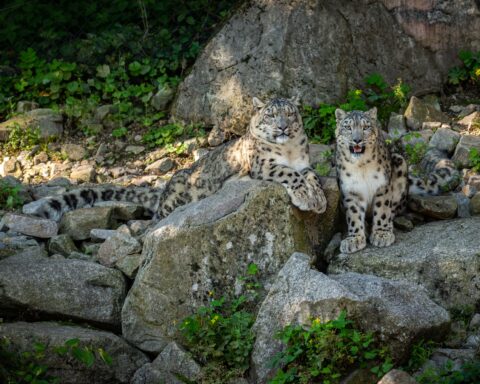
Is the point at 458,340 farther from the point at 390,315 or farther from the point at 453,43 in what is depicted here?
the point at 453,43

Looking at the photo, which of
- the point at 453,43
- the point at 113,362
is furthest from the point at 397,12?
the point at 113,362

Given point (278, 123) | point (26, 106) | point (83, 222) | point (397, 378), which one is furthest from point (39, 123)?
point (397, 378)

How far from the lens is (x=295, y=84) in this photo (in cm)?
1053

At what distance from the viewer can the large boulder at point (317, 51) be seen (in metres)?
10.6

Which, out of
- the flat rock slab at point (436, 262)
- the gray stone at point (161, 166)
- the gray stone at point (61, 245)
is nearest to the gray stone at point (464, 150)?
the flat rock slab at point (436, 262)

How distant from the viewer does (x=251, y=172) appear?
27.2 ft

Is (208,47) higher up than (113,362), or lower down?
higher up

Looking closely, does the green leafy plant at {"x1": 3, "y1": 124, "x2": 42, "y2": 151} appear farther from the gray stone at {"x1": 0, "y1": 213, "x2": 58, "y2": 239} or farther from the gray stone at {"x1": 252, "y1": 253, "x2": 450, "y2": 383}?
the gray stone at {"x1": 252, "y1": 253, "x2": 450, "y2": 383}

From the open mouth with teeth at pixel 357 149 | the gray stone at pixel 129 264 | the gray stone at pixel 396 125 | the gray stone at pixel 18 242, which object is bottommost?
the gray stone at pixel 129 264

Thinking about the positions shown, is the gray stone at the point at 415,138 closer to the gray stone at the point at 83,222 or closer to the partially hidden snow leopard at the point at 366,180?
the partially hidden snow leopard at the point at 366,180

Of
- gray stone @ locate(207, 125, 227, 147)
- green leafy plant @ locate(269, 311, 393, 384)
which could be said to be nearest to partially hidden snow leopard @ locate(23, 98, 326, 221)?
gray stone @ locate(207, 125, 227, 147)

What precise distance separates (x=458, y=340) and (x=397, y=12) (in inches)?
210

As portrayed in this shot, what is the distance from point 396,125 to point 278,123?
2325 millimetres

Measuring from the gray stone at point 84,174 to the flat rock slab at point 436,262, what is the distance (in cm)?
378
